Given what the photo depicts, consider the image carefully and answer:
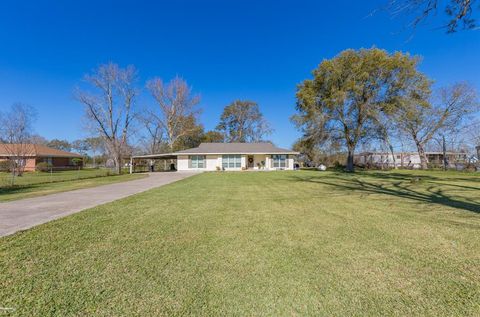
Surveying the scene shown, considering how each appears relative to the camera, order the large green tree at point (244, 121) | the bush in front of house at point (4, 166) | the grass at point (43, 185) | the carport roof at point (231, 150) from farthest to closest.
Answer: the large green tree at point (244, 121)
the carport roof at point (231, 150)
the bush in front of house at point (4, 166)
the grass at point (43, 185)

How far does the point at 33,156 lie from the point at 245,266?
3216 centimetres

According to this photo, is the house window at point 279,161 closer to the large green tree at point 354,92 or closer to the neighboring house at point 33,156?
the large green tree at point 354,92

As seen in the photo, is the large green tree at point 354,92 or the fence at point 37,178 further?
the large green tree at point 354,92

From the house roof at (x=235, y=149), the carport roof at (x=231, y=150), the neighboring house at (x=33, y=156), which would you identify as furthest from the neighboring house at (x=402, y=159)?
the neighboring house at (x=33, y=156)

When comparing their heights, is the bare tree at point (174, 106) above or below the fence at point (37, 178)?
above

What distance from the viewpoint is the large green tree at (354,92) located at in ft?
71.9

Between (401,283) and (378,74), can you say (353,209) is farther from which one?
(378,74)

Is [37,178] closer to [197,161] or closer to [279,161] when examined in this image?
[197,161]

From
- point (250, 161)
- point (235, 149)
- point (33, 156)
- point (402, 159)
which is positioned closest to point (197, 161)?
point (235, 149)

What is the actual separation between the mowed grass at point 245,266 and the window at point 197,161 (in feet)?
72.1

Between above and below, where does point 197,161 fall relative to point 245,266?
above

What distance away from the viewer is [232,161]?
27156mm

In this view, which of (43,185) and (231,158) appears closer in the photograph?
(43,185)

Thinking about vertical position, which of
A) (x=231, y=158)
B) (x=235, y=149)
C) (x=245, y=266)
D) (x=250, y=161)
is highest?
(x=235, y=149)
